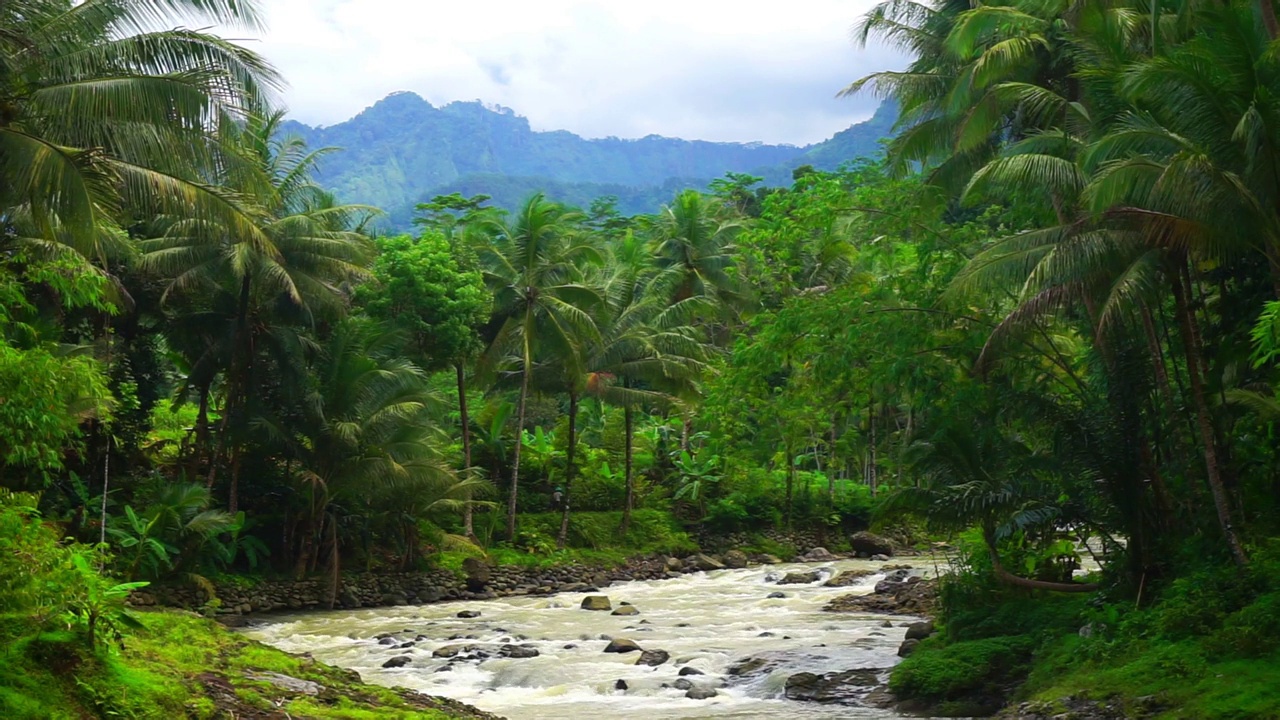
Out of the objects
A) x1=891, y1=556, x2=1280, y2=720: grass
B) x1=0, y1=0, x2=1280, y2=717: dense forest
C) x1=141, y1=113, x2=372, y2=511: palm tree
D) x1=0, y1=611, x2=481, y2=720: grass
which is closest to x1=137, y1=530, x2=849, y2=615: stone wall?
x1=0, y1=0, x2=1280, y2=717: dense forest

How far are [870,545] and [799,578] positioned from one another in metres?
6.85

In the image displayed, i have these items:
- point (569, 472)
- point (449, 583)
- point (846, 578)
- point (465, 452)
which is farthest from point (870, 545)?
point (449, 583)

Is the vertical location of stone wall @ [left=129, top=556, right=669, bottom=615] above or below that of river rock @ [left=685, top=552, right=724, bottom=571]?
above

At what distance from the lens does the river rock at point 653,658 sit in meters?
14.8

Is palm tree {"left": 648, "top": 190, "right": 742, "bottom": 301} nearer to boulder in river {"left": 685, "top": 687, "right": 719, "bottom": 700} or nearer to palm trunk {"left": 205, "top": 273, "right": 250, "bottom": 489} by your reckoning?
palm trunk {"left": 205, "top": 273, "right": 250, "bottom": 489}

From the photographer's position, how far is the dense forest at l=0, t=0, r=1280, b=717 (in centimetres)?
1008

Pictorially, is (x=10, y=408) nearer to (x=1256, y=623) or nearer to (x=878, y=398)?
(x=1256, y=623)

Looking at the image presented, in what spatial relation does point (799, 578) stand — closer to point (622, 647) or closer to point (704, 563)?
point (704, 563)

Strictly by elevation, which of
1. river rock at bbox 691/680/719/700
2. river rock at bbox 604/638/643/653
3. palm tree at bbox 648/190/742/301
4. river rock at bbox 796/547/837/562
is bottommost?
river rock at bbox 796/547/837/562

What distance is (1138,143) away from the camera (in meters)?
11.4

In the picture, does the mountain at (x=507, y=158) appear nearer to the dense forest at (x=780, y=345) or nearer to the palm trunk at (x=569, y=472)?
the palm trunk at (x=569, y=472)

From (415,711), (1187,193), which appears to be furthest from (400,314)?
(1187,193)

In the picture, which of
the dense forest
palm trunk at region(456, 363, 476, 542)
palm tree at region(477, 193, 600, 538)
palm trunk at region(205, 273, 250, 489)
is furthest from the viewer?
palm tree at region(477, 193, 600, 538)

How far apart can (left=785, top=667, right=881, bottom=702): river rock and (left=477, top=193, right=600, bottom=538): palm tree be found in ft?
48.4
